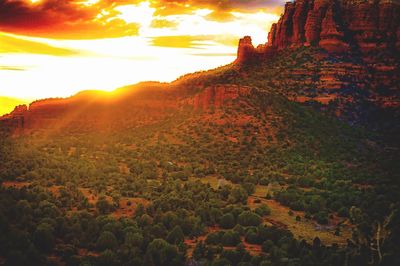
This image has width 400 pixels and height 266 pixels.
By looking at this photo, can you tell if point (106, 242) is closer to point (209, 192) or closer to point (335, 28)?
point (209, 192)

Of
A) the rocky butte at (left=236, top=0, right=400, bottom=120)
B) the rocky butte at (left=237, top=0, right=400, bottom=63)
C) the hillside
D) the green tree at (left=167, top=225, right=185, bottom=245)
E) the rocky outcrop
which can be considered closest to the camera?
the hillside

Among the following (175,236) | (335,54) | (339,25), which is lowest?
(175,236)

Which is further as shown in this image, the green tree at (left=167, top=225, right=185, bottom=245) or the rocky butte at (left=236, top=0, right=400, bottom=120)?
the rocky butte at (left=236, top=0, right=400, bottom=120)

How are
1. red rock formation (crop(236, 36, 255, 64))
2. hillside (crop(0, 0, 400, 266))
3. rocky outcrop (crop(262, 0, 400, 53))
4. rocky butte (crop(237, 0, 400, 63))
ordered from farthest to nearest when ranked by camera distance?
1. rocky outcrop (crop(262, 0, 400, 53))
2. rocky butte (crop(237, 0, 400, 63))
3. red rock formation (crop(236, 36, 255, 64))
4. hillside (crop(0, 0, 400, 266))

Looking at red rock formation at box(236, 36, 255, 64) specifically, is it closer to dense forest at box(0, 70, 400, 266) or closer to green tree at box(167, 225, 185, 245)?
dense forest at box(0, 70, 400, 266)

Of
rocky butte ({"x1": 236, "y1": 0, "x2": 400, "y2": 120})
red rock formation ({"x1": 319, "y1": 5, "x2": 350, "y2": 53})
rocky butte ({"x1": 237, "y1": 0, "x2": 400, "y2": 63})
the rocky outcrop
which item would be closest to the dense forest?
rocky butte ({"x1": 236, "y1": 0, "x2": 400, "y2": 120})

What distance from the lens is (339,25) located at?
98.8 meters

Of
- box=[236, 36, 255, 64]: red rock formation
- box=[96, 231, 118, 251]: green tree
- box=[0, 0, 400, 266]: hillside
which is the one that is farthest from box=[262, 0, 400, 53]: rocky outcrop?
box=[96, 231, 118, 251]: green tree

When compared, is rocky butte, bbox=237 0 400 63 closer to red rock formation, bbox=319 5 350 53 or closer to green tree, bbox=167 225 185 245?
red rock formation, bbox=319 5 350 53

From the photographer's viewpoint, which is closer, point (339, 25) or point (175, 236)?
point (175, 236)

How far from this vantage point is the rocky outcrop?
96.5 meters

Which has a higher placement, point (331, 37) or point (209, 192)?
point (331, 37)

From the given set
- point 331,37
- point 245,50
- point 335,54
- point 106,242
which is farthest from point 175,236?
point 331,37

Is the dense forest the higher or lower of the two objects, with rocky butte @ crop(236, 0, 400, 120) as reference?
lower
